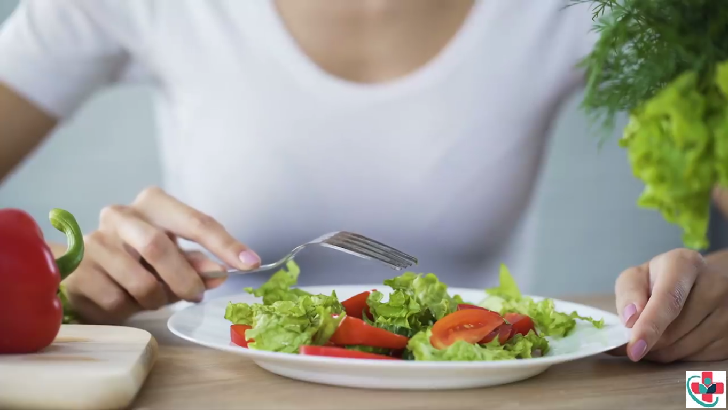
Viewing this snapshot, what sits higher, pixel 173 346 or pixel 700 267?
pixel 700 267

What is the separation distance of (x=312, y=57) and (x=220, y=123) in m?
0.25

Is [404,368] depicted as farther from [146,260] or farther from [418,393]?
[146,260]

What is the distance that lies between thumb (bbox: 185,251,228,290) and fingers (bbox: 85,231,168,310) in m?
0.06

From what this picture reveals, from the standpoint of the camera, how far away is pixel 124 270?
3.41ft

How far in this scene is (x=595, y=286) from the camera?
3.21 metres

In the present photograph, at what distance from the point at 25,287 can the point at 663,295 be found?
742 millimetres

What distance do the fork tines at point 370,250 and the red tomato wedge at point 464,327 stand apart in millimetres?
153

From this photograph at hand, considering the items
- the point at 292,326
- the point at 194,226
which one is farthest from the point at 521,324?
the point at 194,226

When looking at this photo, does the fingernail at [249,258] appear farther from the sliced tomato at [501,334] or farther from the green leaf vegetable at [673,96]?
the green leaf vegetable at [673,96]

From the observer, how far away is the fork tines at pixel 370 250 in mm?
952

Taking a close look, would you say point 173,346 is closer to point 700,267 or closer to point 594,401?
point 594,401

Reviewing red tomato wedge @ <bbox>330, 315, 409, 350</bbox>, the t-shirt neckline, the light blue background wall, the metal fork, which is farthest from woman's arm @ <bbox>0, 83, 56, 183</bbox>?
the light blue background wall

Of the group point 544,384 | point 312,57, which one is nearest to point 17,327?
point 544,384

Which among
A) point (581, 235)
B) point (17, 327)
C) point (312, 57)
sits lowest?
point (17, 327)
